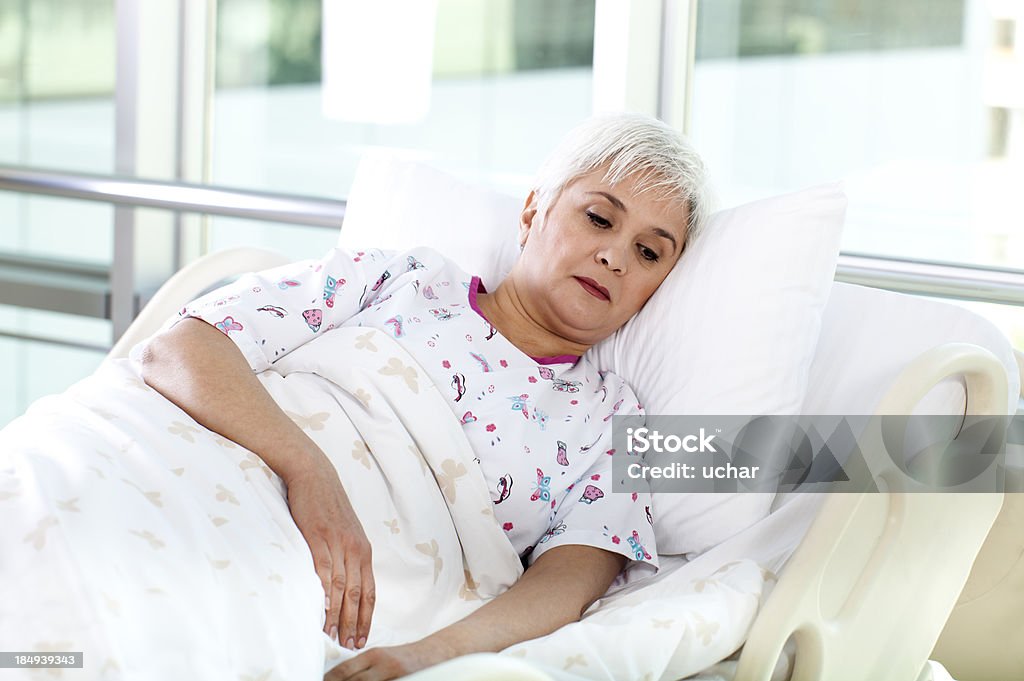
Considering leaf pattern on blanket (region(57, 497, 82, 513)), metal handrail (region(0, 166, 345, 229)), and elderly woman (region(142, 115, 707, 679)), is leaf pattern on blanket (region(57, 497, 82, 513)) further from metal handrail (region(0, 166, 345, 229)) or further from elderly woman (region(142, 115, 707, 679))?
metal handrail (region(0, 166, 345, 229))

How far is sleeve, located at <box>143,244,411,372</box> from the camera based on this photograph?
4.39 ft

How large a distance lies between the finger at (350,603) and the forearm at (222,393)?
131mm

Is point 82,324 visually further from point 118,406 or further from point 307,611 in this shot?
point 307,611

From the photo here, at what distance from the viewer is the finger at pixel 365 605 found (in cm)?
113

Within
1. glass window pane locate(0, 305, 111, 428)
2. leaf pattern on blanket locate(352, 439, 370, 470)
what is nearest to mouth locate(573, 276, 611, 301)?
leaf pattern on blanket locate(352, 439, 370, 470)

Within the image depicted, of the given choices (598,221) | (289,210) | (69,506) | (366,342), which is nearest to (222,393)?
(366,342)

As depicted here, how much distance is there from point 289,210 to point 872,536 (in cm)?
125

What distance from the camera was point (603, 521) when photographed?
1.33 metres

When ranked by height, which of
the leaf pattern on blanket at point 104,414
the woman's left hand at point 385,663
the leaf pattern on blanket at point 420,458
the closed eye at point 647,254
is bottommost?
the woman's left hand at point 385,663

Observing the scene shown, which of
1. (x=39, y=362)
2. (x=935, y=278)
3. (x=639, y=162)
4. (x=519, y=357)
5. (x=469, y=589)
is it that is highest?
(x=639, y=162)

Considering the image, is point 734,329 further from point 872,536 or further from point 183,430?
point 183,430

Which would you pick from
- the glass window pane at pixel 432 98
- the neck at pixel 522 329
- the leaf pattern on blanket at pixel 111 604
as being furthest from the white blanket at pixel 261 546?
the glass window pane at pixel 432 98

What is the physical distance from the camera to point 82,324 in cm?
304

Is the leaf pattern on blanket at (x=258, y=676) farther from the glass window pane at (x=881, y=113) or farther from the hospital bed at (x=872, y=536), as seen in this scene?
the glass window pane at (x=881, y=113)
